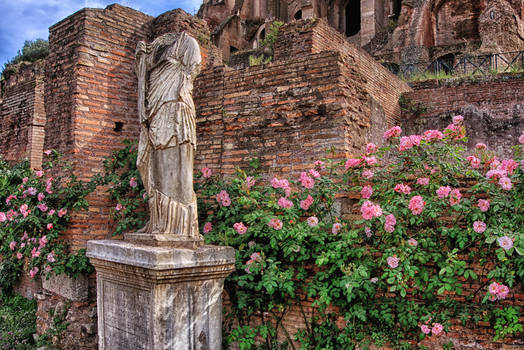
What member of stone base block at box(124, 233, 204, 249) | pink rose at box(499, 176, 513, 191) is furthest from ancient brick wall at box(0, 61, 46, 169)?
pink rose at box(499, 176, 513, 191)

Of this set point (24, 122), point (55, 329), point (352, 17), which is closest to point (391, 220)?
point (55, 329)

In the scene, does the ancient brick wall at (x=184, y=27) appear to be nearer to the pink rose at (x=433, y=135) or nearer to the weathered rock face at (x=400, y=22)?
the pink rose at (x=433, y=135)

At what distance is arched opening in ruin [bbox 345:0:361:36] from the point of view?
29141 millimetres

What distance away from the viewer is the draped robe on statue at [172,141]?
392 centimetres

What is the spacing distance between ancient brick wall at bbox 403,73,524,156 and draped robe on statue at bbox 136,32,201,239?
9127 millimetres

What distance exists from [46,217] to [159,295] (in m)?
2.96

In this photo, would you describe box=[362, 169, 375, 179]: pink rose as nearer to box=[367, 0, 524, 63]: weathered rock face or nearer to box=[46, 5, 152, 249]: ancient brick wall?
box=[46, 5, 152, 249]: ancient brick wall

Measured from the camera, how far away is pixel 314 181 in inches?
181

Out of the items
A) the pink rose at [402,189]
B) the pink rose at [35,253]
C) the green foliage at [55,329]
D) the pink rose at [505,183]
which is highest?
the pink rose at [505,183]

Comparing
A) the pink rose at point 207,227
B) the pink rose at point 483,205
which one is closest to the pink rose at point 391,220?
the pink rose at point 483,205

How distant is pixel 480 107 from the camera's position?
36.7 feet

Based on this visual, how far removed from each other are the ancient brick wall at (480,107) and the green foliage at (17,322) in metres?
9.93

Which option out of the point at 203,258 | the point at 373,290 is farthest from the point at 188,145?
the point at 373,290

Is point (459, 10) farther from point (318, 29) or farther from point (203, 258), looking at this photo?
point (203, 258)
